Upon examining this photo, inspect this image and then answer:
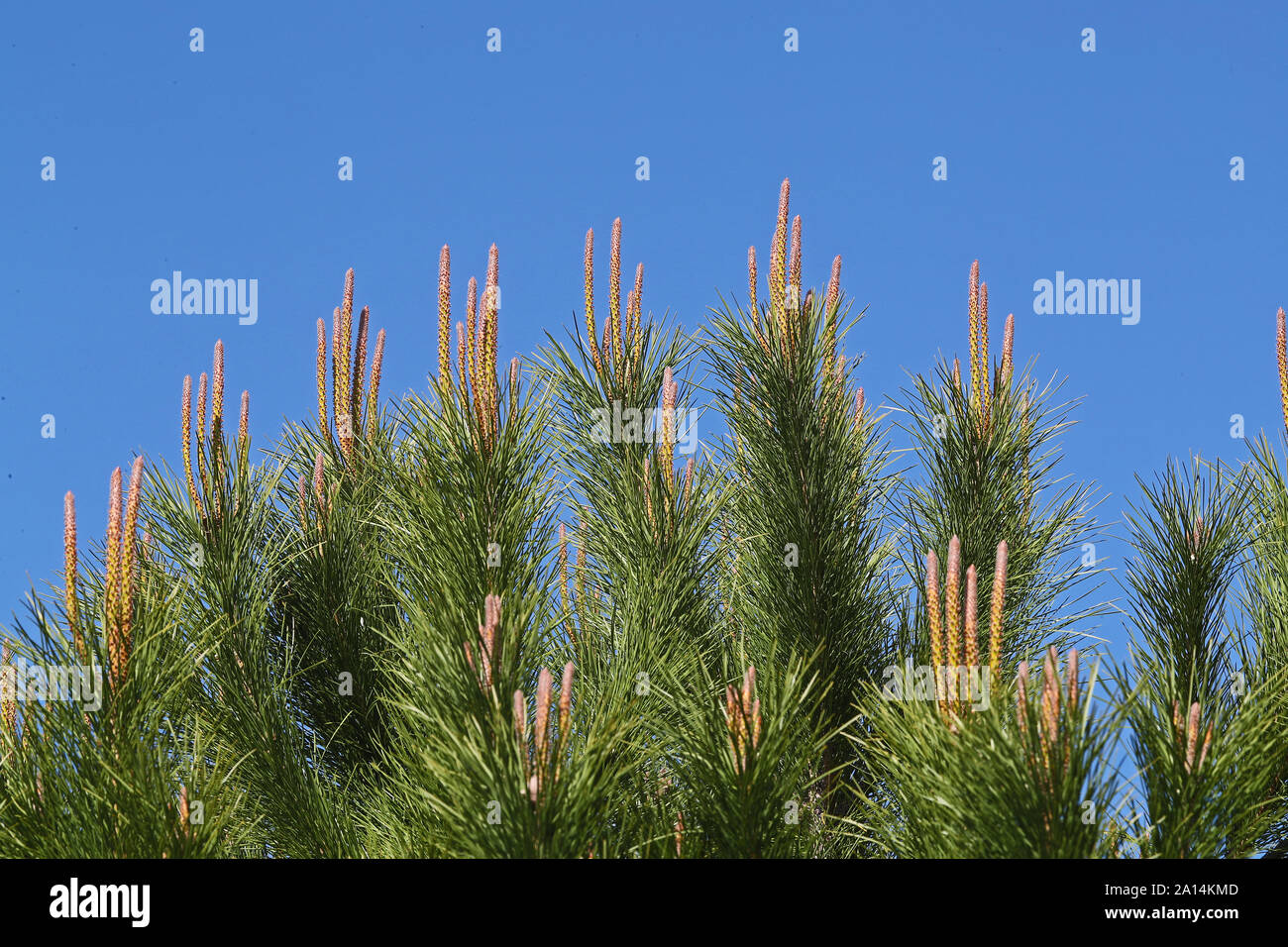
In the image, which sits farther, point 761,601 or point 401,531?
point 761,601

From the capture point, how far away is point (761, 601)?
4367 mm

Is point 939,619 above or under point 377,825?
above

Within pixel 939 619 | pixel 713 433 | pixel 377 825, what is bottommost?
pixel 377 825

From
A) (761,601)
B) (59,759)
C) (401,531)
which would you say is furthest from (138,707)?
(761,601)

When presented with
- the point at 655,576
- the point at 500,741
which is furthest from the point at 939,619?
the point at 655,576

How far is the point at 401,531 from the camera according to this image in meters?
3.65

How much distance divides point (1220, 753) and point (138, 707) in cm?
281
